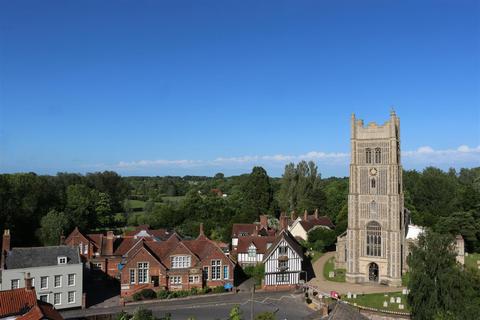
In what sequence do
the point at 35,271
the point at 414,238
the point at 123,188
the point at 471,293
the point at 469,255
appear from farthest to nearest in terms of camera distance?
the point at 123,188, the point at 469,255, the point at 414,238, the point at 35,271, the point at 471,293

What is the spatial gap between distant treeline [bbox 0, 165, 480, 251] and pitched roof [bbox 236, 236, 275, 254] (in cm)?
1513

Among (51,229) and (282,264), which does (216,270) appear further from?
(51,229)

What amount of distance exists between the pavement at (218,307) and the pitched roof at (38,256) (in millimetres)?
4736

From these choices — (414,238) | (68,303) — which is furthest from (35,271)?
(414,238)

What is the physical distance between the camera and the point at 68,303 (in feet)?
136

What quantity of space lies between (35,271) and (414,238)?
42299 mm

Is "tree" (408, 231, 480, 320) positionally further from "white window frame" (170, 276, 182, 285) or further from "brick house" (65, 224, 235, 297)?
"white window frame" (170, 276, 182, 285)

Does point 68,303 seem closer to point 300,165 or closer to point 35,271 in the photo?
point 35,271

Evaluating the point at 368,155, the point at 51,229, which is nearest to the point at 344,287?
the point at 368,155

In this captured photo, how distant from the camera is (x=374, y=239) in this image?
2051 inches

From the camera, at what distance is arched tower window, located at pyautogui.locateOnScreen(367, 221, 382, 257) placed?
51.8m

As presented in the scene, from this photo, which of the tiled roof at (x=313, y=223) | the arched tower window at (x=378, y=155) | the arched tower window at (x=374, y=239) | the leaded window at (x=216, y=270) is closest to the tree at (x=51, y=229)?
the leaded window at (x=216, y=270)

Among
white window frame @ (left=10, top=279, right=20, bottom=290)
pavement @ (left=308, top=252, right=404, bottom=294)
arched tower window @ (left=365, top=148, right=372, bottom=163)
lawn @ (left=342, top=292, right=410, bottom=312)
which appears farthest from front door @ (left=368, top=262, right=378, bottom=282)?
white window frame @ (left=10, top=279, right=20, bottom=290)

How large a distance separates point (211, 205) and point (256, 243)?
3029cm
